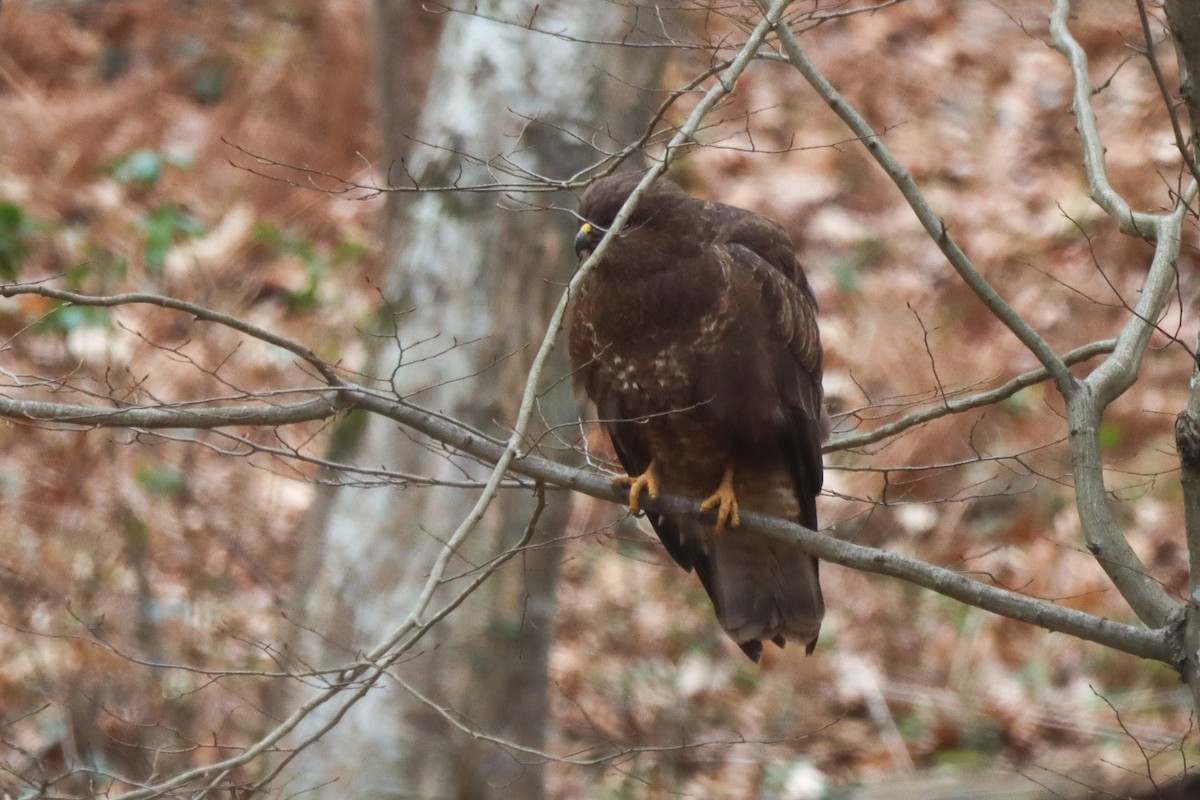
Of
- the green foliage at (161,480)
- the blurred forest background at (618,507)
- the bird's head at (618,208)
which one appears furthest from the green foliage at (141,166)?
the bird's head at (618,208)

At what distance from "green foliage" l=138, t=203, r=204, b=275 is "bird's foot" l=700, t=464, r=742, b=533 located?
303cm

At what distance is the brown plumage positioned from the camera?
148 inches

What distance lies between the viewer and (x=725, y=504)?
157 inches

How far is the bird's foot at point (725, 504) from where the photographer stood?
396 cm

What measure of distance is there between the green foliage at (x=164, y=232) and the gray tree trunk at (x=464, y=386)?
4.52ft

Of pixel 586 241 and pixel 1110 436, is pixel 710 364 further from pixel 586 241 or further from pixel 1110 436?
pixel 1110 436

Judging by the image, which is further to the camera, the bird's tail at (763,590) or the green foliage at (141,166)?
the green foliage at (141,166)

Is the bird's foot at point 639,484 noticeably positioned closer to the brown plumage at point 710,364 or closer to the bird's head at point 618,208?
the brown plumage at point 710,364

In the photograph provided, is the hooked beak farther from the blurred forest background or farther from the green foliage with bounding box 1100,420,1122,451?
the green foliage with bounding box 1100,420,1122,451

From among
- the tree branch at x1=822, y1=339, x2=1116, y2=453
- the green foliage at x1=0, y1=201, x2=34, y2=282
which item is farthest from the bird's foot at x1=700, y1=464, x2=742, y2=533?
the green foliage at x1=0, y1=201, x2=34, y2=282

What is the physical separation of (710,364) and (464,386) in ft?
4.88

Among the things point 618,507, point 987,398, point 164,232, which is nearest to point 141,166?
point 164,232

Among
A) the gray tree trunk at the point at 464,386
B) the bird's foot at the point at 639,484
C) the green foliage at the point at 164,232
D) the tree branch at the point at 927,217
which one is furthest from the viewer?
the green foliage at the point at 164,232

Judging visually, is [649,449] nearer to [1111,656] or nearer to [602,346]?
[602,346]
